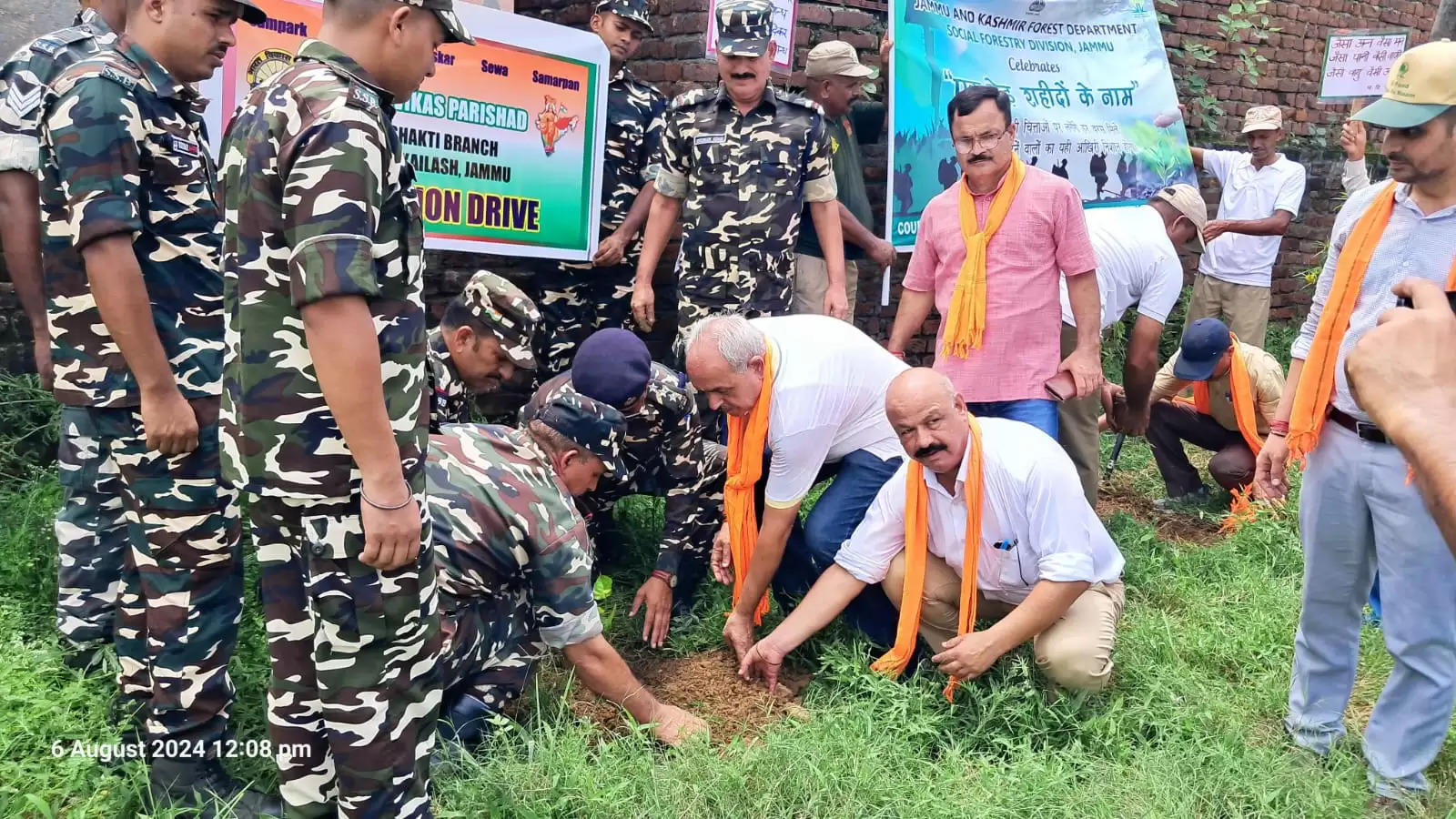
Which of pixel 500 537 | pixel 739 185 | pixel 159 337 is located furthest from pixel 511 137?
pixel 500 537

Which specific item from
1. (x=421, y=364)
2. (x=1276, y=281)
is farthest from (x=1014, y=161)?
(x=1276, y=281)

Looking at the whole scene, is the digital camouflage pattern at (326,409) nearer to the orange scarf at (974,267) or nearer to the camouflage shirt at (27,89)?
the camouflage shirt at (27,89)

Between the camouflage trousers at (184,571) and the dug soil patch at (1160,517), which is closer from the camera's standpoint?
the camouflage trousers at (184,571)

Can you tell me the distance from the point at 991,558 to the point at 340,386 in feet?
6.54

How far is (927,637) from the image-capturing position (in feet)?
10.5

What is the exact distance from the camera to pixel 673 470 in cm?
353

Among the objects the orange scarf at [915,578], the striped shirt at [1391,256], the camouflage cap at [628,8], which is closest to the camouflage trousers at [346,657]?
the orange scarf at [915,578]

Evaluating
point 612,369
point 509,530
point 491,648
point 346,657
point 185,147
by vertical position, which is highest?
point 185,147

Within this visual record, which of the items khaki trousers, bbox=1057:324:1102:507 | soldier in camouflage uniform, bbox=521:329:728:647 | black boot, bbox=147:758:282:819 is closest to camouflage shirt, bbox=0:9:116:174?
soldier in camouflage uniform, bbox=521:329:728:647

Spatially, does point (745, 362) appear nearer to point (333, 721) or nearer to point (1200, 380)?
point (333, 721)

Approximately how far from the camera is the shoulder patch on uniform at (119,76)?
2.26 metres

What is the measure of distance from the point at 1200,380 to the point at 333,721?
4.21 meters

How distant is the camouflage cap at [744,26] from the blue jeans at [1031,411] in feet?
5.44

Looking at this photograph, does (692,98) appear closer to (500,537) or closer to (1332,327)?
(500,537)
